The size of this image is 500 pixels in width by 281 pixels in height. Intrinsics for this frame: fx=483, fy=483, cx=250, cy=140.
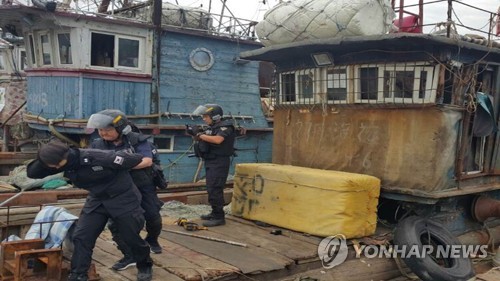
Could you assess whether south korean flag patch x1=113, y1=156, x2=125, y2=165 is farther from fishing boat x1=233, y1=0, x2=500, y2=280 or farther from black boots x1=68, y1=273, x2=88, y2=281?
fishing boat x1=233, y1=0, x2=500, y2=280

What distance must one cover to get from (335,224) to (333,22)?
291 centimetres

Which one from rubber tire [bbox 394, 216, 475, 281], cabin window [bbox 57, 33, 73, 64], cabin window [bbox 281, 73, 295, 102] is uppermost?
cabin window [bbox 57, 33, 73, 64]

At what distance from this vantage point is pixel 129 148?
16.0 feet

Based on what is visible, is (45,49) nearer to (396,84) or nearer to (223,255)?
(223,255)

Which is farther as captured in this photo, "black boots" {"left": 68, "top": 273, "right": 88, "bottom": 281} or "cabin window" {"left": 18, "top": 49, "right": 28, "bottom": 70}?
"cabin window" {"left": 18, "top": 49, "right": 28, "bottom": 70}

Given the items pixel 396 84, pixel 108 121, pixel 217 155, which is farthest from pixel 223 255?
pixel 396 84

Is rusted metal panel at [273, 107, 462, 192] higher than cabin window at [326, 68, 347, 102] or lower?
lower

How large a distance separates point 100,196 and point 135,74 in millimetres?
6943

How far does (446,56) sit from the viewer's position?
662 cm

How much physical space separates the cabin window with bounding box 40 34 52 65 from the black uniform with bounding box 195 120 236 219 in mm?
5922

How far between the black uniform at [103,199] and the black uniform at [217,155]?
7.64 ft

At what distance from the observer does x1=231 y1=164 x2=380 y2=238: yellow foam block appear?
6359 millimetres

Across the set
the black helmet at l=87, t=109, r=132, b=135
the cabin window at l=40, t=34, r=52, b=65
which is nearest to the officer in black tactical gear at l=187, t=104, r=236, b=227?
the black helmet at l=87, t=109, r=132, b=135

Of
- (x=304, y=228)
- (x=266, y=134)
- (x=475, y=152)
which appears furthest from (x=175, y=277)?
(x=266, y=134)
